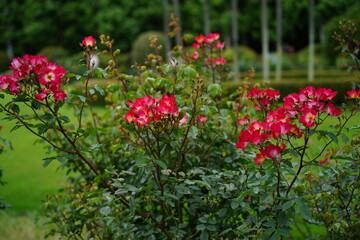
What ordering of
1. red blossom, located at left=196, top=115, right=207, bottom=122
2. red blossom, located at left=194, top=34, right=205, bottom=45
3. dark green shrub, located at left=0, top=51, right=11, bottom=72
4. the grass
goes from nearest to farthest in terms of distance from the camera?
1. red blossom, located at left=196, top=115, right=207, bottom=122
2. red blossom, located at left=194, top=34, right=205, bottom=45
3. the grass
4. dark green shrub, located at left=0, top=51, right=11, bottom=72

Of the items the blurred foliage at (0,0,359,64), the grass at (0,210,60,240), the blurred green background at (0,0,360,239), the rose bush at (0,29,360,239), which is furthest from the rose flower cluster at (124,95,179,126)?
the blurred foliage at (0,0,359,64)

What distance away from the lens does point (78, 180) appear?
8.21 feet

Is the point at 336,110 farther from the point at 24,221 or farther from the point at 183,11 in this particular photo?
the point at 183,11

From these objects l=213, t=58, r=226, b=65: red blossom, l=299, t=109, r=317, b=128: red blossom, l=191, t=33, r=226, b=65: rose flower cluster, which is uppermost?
l=191, t=33, r=226, b=65: rose flower cluster

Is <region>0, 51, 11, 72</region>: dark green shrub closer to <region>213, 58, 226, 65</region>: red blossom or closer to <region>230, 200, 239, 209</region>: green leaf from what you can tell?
<region>213, 58, 226, 65</region>: red blossom

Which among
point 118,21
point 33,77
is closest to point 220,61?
point 33,77

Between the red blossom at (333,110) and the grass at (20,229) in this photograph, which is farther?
the grass at (20,229)

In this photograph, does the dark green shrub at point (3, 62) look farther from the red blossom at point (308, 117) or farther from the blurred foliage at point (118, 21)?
the red blossom at point (308, 117)

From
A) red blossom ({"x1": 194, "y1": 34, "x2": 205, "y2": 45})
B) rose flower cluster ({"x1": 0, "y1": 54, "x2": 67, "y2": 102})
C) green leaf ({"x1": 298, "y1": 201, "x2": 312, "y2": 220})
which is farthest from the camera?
red blossom ({"x1": 194, "y1": 34, "x2": 205, "y2": 45})

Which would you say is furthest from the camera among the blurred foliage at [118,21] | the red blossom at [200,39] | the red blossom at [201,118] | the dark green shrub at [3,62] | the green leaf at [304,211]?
the blurred foliage at [118,21]

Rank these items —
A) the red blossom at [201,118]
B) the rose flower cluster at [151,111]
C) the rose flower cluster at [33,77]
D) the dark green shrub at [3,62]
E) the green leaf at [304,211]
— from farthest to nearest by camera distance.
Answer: the dark green shrub at [3,62], the red blossom at [201,118], the rose flower cluster at [33,77], the rose flower cluster at [151,111], the green leaf at [304,211]

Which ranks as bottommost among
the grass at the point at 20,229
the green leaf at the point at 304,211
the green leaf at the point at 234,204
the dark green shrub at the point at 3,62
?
the grass at the point at 20,229

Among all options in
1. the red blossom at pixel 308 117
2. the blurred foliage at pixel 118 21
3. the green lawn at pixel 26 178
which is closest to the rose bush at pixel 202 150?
the red blossom at pixel 308 117

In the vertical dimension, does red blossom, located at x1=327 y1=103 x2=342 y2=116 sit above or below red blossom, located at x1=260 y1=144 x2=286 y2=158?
above
